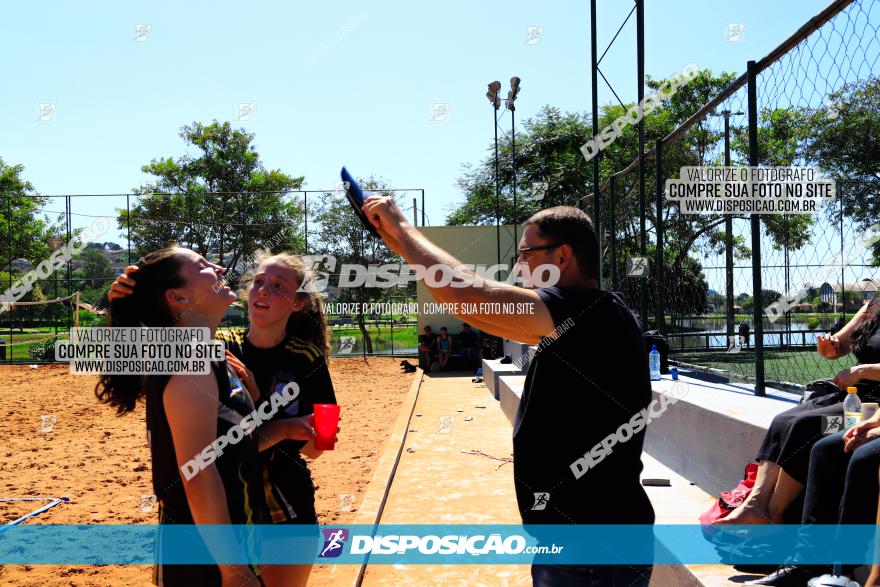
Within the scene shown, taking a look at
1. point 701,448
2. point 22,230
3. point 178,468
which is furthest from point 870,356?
point 22,230

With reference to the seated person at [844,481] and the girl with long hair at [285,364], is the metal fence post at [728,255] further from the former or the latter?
the girl with long hair at [285,364]

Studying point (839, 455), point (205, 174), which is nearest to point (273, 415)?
point (839, 455)

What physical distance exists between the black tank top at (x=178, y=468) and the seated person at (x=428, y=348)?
15.5m

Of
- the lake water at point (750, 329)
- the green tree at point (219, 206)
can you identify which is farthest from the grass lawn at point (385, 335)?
the lake water at point (750, 329)

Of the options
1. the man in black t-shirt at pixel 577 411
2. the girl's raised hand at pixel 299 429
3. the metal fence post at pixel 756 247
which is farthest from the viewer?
the metal fence post at pixel 756 247

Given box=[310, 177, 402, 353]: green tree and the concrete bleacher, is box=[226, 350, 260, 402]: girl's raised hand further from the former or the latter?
box=[310, 177, 402, 353]: green tree

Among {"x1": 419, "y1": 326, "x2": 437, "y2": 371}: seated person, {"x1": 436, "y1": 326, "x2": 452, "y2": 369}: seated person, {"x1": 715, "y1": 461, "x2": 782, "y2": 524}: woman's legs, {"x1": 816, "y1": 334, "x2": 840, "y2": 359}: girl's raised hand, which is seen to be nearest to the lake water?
{"x1": 816, "y1": 334, "x2": 840, "y2": 359}: girl's raised hand

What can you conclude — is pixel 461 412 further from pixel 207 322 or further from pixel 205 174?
pixel 205 174

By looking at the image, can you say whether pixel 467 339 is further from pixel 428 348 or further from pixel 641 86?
pixel 641 86

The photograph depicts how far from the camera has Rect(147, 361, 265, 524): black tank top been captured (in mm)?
1831

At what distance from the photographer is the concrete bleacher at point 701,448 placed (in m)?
3.23

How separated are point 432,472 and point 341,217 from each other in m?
21.3

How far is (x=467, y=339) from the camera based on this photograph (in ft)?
58.7

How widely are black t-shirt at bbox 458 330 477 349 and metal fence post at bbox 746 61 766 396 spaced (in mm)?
13087
